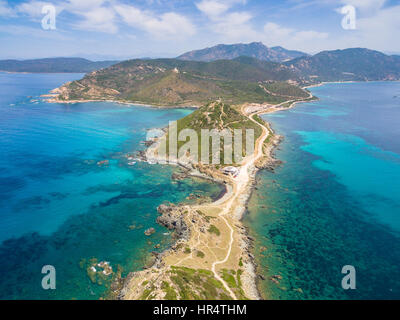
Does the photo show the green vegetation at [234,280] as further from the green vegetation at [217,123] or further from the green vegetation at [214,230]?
the green vegetation at [217,123]

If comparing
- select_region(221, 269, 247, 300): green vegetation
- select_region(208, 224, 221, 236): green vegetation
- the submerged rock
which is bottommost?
select_region(221, 269, 247, 300): green vegetation

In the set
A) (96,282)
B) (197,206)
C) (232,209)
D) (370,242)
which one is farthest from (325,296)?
(96,282)

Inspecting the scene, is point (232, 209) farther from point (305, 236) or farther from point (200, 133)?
point (200, 133)

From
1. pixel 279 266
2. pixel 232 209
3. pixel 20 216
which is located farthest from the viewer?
pixel 232 209

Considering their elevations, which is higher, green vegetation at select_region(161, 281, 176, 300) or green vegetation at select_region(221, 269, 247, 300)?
green vegetation at select_region(161, 281, 176, 300)

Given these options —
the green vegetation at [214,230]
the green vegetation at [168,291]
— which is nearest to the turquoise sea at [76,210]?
the green vegetation at [214,230]

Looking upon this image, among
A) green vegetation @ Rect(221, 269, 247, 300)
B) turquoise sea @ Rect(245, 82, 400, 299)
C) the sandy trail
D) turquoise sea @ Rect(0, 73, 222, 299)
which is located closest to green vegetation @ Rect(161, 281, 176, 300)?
the sandy trail

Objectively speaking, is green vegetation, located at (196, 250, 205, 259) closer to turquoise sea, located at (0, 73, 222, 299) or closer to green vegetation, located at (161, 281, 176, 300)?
turquoise sea, located at (0, 73, 222, 299)
